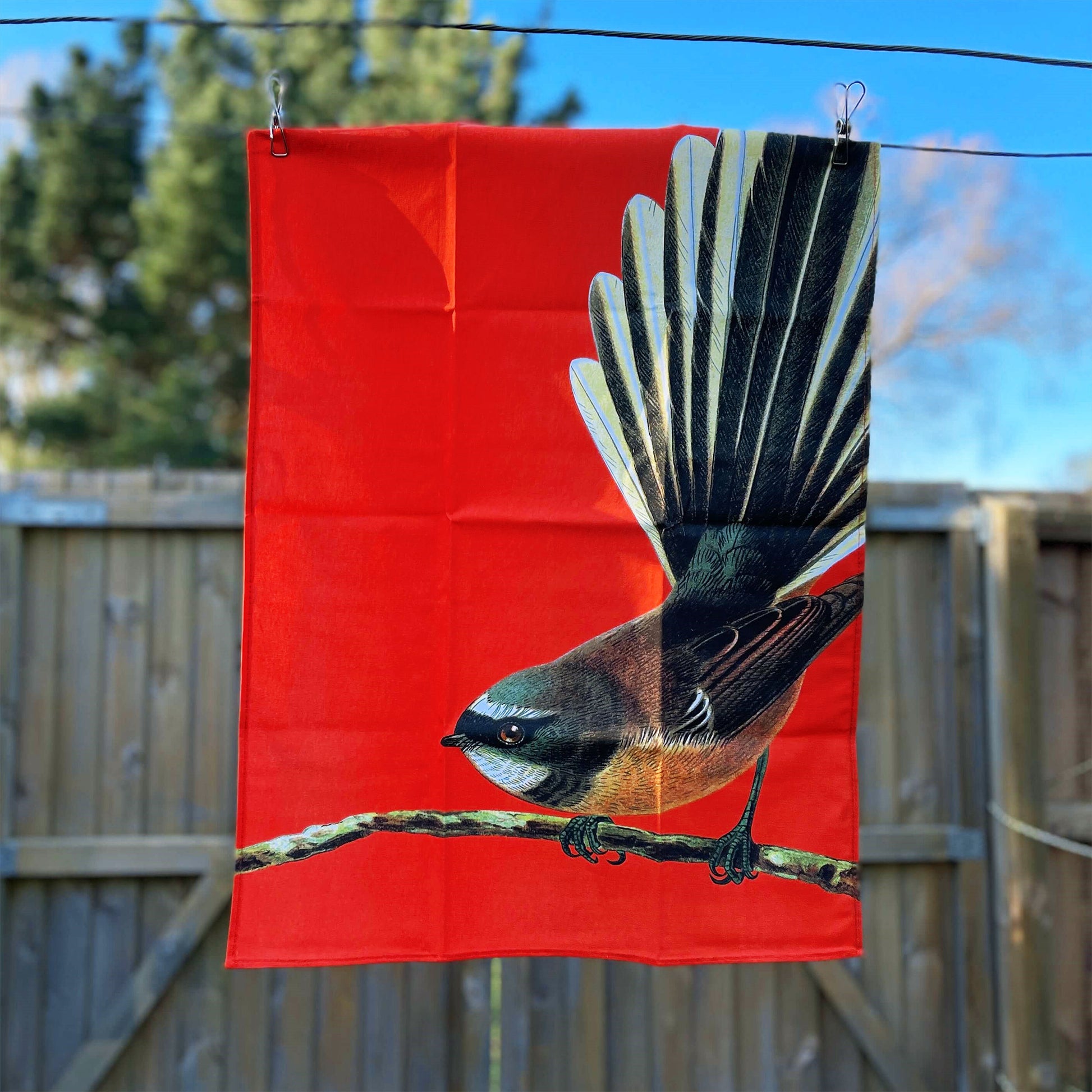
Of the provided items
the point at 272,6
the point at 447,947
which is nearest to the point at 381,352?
the point at 447,947

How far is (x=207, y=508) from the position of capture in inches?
95.8

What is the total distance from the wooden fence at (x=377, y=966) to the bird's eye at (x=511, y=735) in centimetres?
100

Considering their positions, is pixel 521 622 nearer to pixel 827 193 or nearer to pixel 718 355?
pixel 718 355

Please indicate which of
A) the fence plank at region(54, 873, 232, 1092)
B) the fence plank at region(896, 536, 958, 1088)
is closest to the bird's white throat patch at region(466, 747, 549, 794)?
the fence plank at region(54, 873, 232, 1092)

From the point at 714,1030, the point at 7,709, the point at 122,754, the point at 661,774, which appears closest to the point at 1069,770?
the point at 714,1030

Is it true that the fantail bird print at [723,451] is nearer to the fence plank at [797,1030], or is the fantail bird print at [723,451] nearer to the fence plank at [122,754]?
the fence plank at [797,1030]

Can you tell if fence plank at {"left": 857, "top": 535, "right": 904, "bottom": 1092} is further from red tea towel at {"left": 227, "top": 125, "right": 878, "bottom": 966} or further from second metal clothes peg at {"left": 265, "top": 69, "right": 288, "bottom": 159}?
second metal clothes peg at {"left": 265, "top": 69, "right": 288, "bottom": 159}

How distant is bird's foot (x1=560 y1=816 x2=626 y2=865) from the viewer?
172 centimetres

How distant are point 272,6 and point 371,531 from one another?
11.5 meters

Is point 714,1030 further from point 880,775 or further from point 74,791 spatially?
point 74,791

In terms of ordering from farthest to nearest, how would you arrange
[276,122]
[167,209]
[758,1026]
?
[167,209] < [758,1026] < [276,122]

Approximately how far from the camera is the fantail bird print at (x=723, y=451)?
1.73 metres

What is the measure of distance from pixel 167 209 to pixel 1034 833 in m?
9.87

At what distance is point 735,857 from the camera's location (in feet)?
5.68
